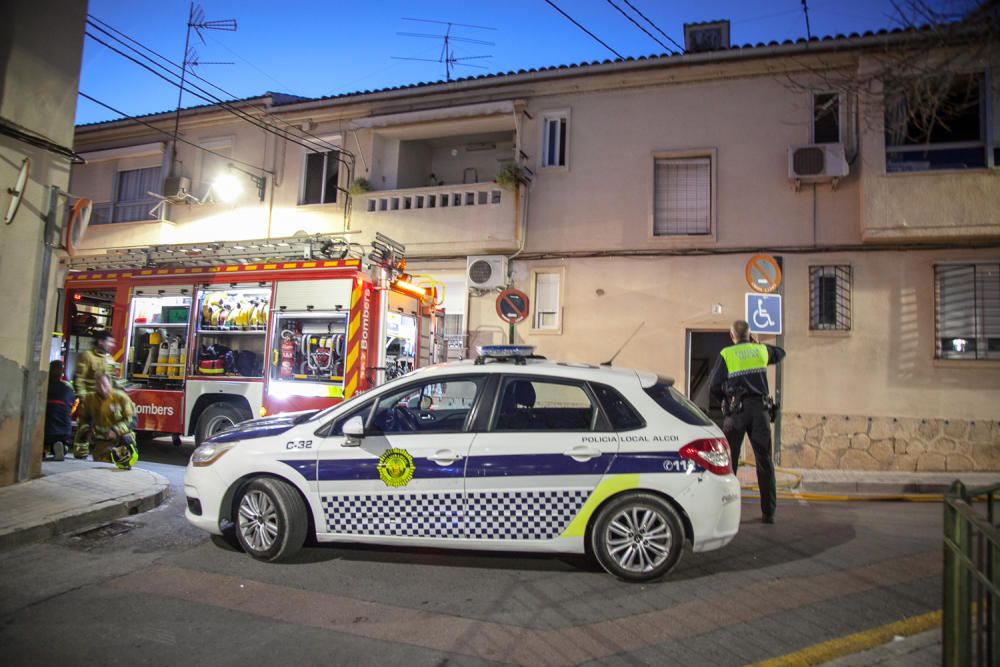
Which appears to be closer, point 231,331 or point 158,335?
point 231,331

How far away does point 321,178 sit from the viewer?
47.1 feet

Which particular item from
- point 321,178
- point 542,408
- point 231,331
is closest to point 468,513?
point 542,408

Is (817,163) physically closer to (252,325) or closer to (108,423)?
(252,325)

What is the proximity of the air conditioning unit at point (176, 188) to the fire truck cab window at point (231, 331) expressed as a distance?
7.11m

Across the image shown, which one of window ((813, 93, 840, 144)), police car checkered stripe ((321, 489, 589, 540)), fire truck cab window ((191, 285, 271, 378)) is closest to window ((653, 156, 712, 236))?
window ((813, 93, 840, 144))

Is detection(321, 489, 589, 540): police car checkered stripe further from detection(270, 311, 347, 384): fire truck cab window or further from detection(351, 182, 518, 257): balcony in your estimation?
detection(351, 182, 518, 257): balcony

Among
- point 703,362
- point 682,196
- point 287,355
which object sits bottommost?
point 287,355

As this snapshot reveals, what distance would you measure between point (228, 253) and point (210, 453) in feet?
16.5

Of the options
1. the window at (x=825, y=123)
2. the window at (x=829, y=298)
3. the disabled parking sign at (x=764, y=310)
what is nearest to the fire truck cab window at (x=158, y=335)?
the disabled parking sign at (x=764, y=310)

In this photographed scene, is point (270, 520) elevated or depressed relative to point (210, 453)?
depressed

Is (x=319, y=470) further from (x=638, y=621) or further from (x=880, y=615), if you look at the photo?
(x=880, y=615)

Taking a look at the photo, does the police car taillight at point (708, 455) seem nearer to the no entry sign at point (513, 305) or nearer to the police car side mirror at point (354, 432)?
the police car side mirror at point (354, 432)

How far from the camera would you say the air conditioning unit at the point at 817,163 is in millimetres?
10297

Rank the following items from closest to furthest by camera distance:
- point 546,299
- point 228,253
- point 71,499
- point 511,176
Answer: point 71,499 < point 228,253 < point 511,176 < point 546,299
